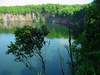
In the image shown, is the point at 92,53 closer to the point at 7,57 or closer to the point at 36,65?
the point at 36,65

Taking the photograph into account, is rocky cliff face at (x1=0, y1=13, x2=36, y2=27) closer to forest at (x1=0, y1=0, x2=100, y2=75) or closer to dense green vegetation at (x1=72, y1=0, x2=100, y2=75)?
forest at (x1=0, y1=0, x2=100, y2=75)

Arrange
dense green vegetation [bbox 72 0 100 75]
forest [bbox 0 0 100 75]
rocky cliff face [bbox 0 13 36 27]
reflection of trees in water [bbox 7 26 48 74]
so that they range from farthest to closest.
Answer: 1. rocky cliff face [bbox 0 13 36 27]
2. reflection of trees in water [bbox 7 26 48 74]
3. dense green vegetation [bbox 72 0 100 75]
4. forest [bbox 0 0 100 75]

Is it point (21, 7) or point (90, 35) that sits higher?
point (90, 35)

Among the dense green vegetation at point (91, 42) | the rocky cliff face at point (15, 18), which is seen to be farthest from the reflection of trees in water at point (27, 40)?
the rocky cliff face at point (15, 18)

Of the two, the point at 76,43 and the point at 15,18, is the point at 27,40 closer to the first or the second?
the point at 76,43

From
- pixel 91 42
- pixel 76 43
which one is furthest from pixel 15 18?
pixel 91 42

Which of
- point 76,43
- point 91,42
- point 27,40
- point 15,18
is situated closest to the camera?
point 91,42

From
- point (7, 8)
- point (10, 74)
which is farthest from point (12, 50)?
point (7, 8)

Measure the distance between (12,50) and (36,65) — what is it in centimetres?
1299

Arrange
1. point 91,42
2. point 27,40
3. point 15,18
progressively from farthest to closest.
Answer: point 15,18 → point 27,40 → point 91,42

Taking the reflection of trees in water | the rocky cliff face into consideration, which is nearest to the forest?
the reflection of trees in water

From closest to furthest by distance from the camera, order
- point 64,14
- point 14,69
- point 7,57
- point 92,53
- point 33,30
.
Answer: point 92,53 < point 33,30 < point 14,69 < point 7,57 < point 64,14

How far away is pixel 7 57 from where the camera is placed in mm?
47469

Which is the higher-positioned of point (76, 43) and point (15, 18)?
point (76, 43)
